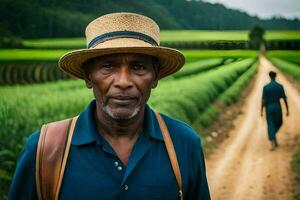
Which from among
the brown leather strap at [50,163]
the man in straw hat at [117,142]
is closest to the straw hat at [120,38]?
Answer: the man in straw hat at [117,142]

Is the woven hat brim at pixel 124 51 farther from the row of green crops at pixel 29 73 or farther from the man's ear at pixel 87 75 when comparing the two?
the row of green crops at pixel 29 73

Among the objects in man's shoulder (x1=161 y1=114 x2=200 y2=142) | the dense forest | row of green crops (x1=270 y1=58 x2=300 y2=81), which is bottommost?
man's shoulder (x1=161 y1=114 x2=200 y2=142)

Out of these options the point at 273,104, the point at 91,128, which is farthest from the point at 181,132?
the point at 273,104

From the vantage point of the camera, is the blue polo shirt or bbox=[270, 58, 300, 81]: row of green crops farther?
bbox=[270, 58, 300, 81]: row of green crops

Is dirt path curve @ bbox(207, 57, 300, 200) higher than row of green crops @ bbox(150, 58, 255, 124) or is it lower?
lower

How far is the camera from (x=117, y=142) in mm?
1984

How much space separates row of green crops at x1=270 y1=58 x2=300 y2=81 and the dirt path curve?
106 mm

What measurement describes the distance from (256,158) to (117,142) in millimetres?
3540

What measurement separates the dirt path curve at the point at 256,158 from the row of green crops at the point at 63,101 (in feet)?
1.50

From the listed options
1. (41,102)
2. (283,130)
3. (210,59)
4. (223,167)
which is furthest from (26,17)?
(283,130)

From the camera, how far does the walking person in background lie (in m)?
5.11

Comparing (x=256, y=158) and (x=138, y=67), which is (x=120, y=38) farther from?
(x=256, y=158)

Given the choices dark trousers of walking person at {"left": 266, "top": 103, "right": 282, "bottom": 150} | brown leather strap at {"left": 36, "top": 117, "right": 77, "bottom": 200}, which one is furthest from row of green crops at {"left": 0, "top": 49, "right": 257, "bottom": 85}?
brown leather strap at {"left": 36, "top": 117, "right": 77, "bottom": 200}

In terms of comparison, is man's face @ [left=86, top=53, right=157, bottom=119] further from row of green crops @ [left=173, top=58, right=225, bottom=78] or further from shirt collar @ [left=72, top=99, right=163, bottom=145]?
row of green crops @ [left=173, top=58, right=225, bottom=78]
